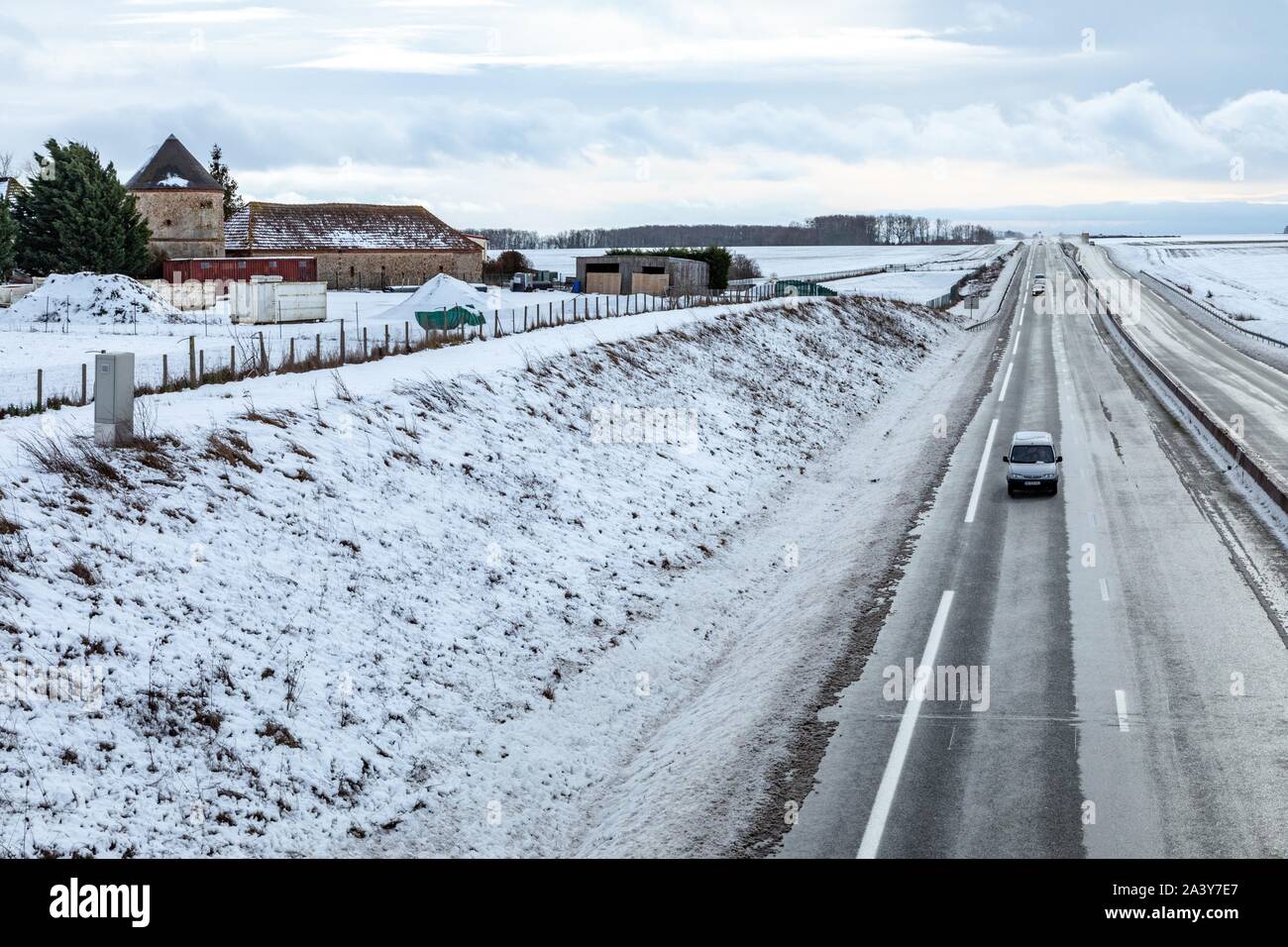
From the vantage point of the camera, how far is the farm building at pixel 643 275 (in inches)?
3223

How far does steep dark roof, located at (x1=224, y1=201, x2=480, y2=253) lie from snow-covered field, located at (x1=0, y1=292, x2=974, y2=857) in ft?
207

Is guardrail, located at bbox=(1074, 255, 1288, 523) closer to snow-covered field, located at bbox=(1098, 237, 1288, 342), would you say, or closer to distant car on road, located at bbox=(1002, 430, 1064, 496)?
distant car on road, located at bbox=(1002, 430, 1064, 496)

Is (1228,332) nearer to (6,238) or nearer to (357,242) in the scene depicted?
(357,242)

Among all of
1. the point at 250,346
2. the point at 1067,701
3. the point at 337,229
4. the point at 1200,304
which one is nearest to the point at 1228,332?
the point at 1200,304

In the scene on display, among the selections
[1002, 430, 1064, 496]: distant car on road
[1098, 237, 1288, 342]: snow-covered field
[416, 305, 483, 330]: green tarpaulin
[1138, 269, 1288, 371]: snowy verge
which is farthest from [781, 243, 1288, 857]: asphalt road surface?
[1098, 237, 1288, 342]: snow-covered field

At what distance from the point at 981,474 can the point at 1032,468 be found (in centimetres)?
281

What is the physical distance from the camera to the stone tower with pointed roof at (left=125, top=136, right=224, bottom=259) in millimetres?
79062

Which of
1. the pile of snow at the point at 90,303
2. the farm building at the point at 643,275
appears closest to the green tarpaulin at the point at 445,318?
the pile of snow at the point at 90,303

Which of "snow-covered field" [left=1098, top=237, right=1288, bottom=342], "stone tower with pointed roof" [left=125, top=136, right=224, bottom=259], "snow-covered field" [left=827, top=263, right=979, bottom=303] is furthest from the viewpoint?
"snow-covered field" [left=827, top=263, right=979, bottom=303]

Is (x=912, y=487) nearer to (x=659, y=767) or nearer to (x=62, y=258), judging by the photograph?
(x=659, y=767)

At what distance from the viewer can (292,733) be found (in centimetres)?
1323

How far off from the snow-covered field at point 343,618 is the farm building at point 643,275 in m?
54.8

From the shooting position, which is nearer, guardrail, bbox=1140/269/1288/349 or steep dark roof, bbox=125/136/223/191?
guardrail, bbox=1140/269/1288/349

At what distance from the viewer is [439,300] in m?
53.1
